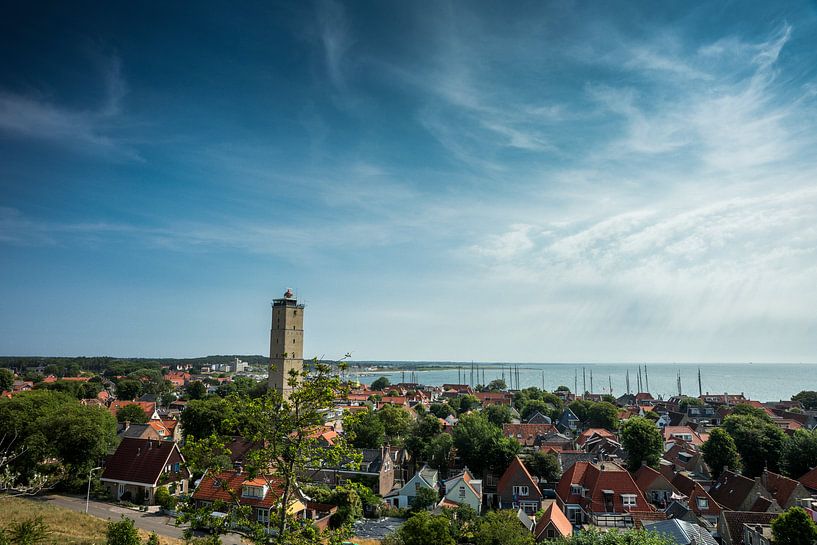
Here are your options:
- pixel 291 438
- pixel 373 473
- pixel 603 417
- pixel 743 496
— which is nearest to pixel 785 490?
pixel 743 496

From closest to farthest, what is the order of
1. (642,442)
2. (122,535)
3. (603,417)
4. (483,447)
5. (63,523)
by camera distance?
(122,535) → (63,523) → (483,447) → (642,442) → (603,417)

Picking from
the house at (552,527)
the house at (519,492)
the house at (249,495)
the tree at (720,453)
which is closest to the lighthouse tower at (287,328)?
the house at (249,495)

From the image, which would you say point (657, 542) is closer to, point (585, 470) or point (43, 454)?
point (585, 470)

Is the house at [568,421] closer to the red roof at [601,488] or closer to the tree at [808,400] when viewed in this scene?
the red roof at [601,488]

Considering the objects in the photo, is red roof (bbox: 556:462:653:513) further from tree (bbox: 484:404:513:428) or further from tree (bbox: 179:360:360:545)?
tree (bbox: 484:404:513:428)

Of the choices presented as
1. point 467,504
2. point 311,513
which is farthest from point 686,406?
point 311,513

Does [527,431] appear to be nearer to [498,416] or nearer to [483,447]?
[498,416]

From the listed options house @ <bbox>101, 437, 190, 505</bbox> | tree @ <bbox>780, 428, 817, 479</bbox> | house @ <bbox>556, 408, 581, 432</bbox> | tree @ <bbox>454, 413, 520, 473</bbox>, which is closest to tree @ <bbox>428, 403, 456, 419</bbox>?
house @ <bbox>556, 408, 581, 432</bbox>
